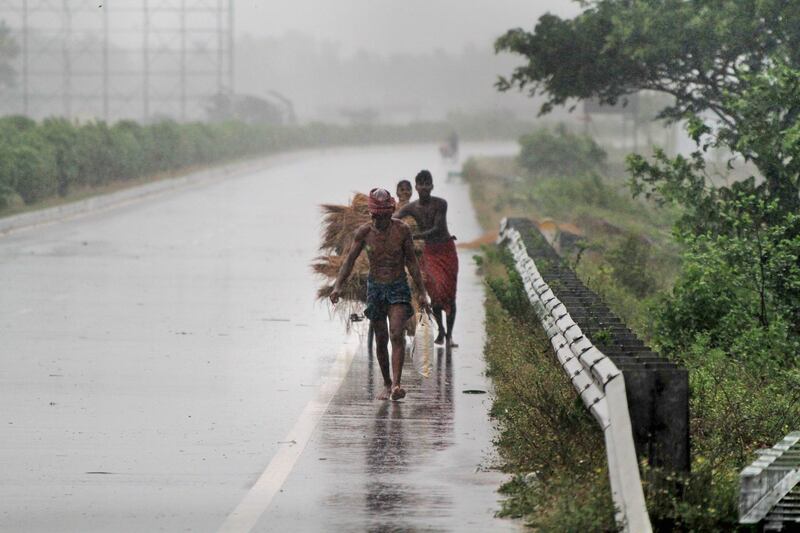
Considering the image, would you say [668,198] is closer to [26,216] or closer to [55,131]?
[26,216]

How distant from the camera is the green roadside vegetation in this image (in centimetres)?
4009

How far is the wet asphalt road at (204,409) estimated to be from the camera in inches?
373

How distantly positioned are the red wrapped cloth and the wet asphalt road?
0.56m

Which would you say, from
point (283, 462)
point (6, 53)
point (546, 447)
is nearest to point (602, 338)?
point (546, 447)

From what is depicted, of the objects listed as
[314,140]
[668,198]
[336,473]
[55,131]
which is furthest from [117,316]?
[314,140]

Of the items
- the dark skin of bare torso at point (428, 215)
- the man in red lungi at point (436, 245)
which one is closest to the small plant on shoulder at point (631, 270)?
the man in red lungi at point (436, 245)

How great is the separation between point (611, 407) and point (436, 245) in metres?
8.23

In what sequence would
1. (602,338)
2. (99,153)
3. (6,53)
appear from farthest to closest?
(6,53) < (99,153) < (602,338)

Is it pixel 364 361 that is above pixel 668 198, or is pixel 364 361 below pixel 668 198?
below

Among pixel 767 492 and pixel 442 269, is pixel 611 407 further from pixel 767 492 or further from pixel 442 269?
pixel 442 269

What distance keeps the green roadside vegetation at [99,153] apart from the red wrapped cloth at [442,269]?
21309 millimetres

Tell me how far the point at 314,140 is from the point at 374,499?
3884 inches

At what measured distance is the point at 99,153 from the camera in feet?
161

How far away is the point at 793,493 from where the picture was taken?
8.75 meters
